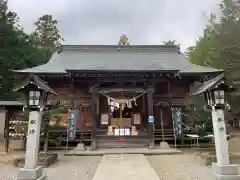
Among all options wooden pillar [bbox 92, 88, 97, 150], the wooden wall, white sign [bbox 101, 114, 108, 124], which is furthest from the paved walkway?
the wooden wall

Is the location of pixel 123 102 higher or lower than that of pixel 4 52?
lower

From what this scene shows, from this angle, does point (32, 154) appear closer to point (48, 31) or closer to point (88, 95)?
point (88, 95)

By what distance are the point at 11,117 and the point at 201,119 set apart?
9047 mm

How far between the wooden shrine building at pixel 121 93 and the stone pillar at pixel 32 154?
21.6 feet

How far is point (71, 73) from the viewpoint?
13.8 metres

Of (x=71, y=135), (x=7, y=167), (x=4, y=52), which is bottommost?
(x=7, y=167)

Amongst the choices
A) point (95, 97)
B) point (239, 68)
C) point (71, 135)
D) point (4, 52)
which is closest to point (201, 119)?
point (239, 68)

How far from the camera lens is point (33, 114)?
6461 millimetres

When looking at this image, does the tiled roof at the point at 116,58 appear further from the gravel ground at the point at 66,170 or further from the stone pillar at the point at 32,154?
the stone pillar at the point at 32,154

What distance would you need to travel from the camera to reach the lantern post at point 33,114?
612 cm

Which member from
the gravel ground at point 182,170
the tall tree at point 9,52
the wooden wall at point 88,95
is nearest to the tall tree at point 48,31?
the tall tree at point 9,52

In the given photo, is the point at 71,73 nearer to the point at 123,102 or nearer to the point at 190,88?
the point at 123,102

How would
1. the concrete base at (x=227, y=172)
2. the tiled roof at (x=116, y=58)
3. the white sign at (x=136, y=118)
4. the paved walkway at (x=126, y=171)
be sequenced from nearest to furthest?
the concrete base at (x=227, y=172)
the paved walkway at (x=126, y=171)
the white sign at (x=136, y=118)
the tiled roof at (x=116, y=58)

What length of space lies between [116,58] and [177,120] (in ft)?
24.6
